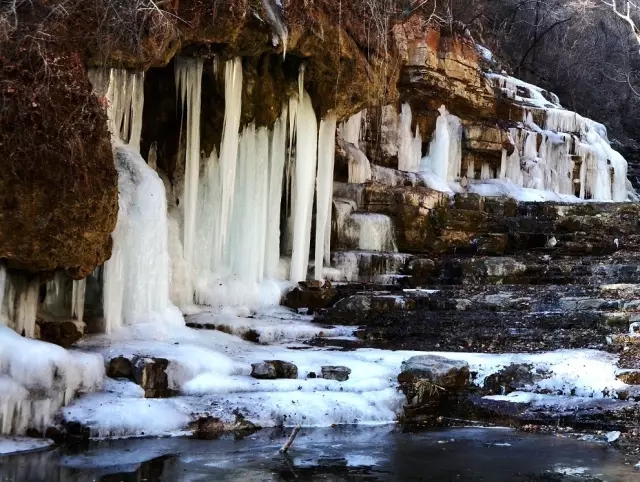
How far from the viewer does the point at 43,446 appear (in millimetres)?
6027

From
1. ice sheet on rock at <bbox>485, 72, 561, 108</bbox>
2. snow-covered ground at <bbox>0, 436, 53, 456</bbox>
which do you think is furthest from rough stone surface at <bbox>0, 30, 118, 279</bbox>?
ice sheet on rock at <bbox>485, 72, 561, 108</bbox>

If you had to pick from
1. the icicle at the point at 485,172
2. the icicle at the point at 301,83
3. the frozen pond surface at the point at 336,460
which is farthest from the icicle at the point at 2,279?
the icicle at the point at 485,172

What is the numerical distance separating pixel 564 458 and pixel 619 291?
6.78 meters

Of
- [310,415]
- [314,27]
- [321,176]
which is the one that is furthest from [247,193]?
[310,415]

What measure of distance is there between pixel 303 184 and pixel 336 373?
621 cm

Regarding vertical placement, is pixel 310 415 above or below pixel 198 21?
below

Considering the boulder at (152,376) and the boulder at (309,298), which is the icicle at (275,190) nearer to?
the boulder at (309,298)

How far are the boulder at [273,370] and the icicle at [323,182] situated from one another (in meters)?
5.69

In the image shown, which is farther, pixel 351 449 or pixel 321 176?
pixel 321 176

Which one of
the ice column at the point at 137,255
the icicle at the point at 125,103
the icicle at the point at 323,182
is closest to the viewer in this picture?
the ice column at the point at 137,255

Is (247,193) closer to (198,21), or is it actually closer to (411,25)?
(198,21)

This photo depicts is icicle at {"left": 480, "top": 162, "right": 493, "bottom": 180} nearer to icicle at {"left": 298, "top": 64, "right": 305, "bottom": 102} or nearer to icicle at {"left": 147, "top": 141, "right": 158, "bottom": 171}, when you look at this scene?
icicle at {"left": 298, "top": 64, "right": 305, "bottom": 102}

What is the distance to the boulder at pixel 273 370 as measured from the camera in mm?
8023

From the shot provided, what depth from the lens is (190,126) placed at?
37.1 feet
